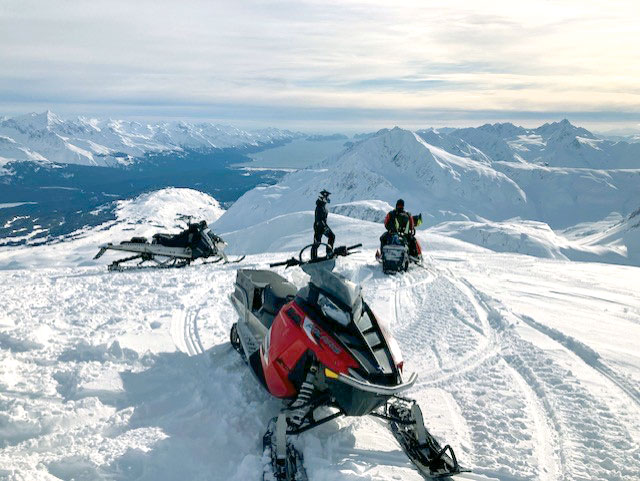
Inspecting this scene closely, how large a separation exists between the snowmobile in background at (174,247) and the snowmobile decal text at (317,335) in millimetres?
10804

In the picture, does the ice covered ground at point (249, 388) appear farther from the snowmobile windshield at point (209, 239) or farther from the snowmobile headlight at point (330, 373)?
the snowmobile windshield at point (209, 239)

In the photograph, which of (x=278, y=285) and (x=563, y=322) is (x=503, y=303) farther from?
(x=278, y=285)

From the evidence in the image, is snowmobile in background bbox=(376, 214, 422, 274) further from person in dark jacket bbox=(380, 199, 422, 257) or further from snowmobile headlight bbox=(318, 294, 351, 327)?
snowmobile headlight bbox=(318, 294, 351, 327)

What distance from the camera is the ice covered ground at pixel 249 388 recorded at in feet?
13.9

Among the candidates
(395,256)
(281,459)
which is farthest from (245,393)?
(395,256)

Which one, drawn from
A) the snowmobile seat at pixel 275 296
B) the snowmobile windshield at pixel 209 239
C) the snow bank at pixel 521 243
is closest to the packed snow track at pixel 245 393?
the snowmobile seat at pixel 275 296

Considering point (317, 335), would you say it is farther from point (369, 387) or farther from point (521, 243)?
point (521, 243)

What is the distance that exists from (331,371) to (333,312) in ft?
1.80

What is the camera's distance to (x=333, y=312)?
13.7ft

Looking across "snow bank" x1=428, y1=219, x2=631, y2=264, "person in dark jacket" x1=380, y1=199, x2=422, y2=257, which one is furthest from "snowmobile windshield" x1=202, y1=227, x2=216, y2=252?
"snow bank" x1=428, y1=219, x2=631, y2=264

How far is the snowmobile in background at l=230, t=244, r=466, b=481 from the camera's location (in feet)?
13.0

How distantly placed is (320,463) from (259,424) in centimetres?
98

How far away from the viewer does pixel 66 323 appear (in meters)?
7.48

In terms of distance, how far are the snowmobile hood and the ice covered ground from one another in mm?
543
